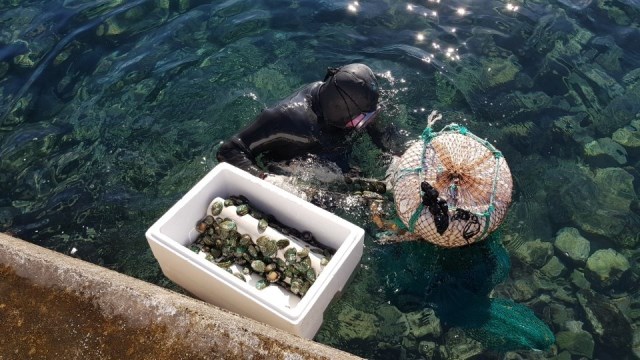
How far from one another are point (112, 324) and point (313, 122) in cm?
260

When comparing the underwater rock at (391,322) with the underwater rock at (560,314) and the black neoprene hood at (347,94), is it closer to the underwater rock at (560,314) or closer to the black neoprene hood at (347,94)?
the underwater rock at (560,314)

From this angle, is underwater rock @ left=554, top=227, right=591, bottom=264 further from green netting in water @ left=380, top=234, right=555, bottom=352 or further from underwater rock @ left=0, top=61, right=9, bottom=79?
underwater rock @ left=0, top=61, right=9, bottom=79

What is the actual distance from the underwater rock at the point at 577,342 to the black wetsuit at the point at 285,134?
263 centimetres

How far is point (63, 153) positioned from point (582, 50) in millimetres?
6801

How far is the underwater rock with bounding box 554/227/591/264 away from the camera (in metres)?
5.16

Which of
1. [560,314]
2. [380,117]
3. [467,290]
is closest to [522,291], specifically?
[560,314]

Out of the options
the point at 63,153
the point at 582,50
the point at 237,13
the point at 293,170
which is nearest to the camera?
the point at 293,170

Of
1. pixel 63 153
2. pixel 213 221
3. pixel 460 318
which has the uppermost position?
pixel 213 221

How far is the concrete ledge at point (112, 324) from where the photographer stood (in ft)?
9.90

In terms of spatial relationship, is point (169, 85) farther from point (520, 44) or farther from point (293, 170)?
point (520, 44)

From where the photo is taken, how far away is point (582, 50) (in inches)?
283

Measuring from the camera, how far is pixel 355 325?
448 cm

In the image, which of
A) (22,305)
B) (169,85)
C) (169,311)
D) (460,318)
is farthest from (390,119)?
(22,305)

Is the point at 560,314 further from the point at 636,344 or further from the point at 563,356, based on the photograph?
the point at 636,344
